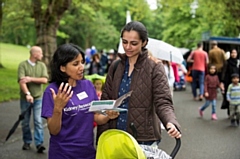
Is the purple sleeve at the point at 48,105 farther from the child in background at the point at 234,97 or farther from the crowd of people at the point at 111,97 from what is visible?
the child in background at the point at 234,97

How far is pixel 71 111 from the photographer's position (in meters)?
3.77

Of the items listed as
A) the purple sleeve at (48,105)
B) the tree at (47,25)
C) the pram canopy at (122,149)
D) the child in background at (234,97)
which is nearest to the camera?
the pram canopy at (122,149)

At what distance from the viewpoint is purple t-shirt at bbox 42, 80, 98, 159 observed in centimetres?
377

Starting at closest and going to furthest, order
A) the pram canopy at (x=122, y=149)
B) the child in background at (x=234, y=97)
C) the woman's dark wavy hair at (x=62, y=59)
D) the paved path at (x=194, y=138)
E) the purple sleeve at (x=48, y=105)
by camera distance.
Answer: the pram canopy at (x=122, y=149), the purple sleeve at (x=48, y=105), the woman's dark wavy hair at (x=62, y=59), the paved path at (x=194, y=138), the child in background at (x=234, y=97)

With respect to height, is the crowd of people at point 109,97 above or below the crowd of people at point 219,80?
above

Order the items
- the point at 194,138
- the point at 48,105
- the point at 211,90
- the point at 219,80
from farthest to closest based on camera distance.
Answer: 1. the point at 219,80
2. the point at 211,90
3. the point at 194,138
4. the point at 48,105

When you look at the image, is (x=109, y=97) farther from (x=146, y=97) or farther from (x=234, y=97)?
(x=234, y=97)

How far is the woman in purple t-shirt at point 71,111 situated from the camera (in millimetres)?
3744

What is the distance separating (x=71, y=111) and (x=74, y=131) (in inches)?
6.5

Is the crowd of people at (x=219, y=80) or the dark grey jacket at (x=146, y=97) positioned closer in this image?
the dark grey jacket at (x=146, y=97)

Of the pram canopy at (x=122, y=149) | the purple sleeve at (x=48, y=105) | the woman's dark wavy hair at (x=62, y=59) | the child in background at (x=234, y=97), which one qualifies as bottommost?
the child in background at (x=234, y=97)

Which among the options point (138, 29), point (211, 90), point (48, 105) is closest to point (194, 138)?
point (211, 90)

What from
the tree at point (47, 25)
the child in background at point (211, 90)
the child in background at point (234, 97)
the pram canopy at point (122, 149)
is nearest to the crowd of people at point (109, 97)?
the pram canopy at point (122, 149)

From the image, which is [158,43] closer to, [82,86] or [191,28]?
[82,86]
